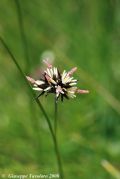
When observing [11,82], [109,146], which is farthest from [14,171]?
[11,82]

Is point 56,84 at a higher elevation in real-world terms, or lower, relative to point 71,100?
lower

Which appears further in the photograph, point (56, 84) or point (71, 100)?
point (71, 100)

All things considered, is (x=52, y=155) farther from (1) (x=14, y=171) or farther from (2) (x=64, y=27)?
(2) (x=64, y=27)

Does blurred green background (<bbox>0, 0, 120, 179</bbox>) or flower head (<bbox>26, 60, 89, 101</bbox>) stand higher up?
blurred green background (<bbox>0, 0, 120, 179</bbox>)

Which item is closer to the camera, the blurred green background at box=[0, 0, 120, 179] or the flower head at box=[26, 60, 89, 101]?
the flower head at box=[26, 60, 89, 101]

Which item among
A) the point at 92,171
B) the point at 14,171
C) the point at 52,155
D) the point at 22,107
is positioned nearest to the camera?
the point at 14,171

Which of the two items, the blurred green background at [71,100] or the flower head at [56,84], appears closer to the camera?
the flower head at [56,84]

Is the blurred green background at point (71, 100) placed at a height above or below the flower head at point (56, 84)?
above

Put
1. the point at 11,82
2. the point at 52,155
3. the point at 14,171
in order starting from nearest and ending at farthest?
1. the point at 14,171
2. the point at 52,155
3. the point at 11,82
